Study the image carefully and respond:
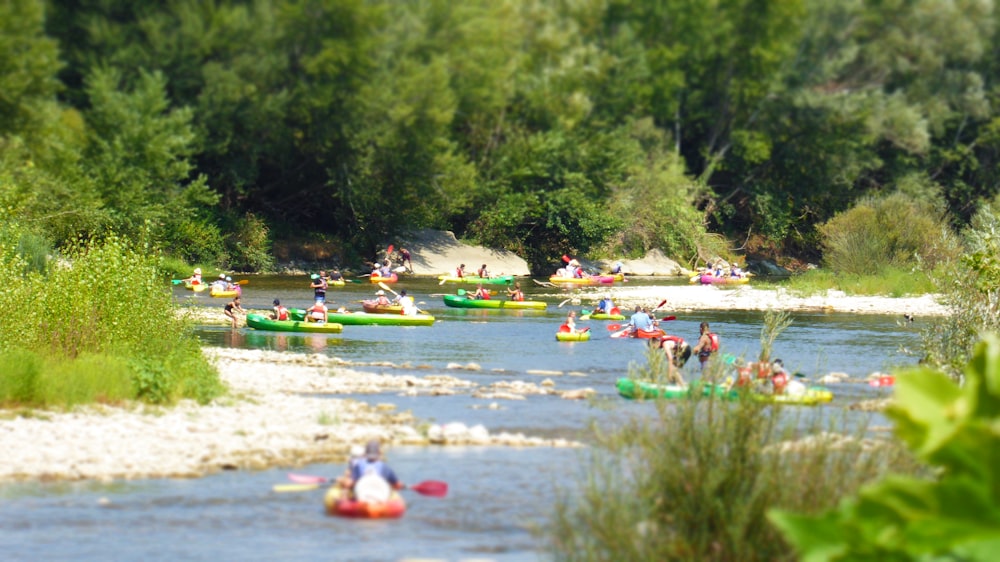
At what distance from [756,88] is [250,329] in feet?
125

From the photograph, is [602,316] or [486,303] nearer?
[602,316]

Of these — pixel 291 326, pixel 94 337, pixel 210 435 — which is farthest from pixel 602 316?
pixel 210 435

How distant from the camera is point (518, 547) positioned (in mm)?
11828

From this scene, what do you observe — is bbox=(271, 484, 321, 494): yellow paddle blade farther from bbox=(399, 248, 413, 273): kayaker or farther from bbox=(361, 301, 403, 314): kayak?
bbox=(399, 248, 413, 273): kayaker

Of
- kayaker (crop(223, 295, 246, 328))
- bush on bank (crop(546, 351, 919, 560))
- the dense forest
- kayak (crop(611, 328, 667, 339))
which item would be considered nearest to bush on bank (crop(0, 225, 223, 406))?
kayaker (crop(223, 295, 246, 328))

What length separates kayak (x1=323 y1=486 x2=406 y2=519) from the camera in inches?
509

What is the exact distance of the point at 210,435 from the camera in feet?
53.5

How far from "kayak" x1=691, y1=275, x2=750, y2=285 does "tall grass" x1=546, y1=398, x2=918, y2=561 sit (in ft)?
135

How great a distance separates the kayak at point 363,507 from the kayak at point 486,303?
25610 mm

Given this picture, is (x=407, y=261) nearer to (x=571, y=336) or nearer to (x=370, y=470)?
(x=571, y=336)

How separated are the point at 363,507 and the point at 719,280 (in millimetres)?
40145

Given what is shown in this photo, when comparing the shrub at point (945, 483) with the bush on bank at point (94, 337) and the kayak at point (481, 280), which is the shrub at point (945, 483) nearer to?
the bush on bank at point (94, 337)

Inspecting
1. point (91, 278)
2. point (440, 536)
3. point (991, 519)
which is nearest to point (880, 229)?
point (91, 278)

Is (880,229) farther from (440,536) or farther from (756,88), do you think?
(440,536)
